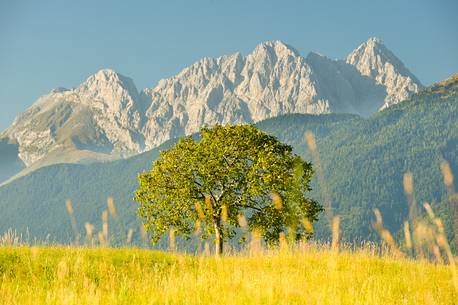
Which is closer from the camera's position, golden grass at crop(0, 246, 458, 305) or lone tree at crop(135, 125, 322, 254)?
golden grass at crop(0, 246, 458, 305)

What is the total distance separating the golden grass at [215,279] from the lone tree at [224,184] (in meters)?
19.8

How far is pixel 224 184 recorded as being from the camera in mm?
42312

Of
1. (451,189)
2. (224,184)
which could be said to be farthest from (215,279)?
(224,184)

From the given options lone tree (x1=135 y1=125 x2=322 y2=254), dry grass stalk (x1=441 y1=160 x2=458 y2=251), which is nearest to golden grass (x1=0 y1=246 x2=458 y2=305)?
dry grass stalk (x1=441 y1=160 x2=458 y2=251)

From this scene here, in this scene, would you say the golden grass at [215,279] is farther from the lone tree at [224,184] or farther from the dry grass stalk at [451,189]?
the lone tree at [224,184]

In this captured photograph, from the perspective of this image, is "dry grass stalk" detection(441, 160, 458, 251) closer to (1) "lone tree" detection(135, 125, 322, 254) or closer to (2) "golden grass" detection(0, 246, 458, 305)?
(2) "golden grass" detection(0, 246, 458, 305)

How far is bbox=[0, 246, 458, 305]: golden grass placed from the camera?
8891 millimetres

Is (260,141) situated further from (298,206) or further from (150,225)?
(150,225)

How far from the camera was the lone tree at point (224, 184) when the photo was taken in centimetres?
4016

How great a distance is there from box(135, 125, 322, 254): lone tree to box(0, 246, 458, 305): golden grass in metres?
19.8

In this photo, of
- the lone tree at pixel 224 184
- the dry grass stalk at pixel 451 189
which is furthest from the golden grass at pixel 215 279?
the lone tree at pixel 224 184

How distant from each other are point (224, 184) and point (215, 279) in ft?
102

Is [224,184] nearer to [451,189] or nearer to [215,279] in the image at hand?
[215,279]

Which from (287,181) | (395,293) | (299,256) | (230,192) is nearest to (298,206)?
(287,181)
